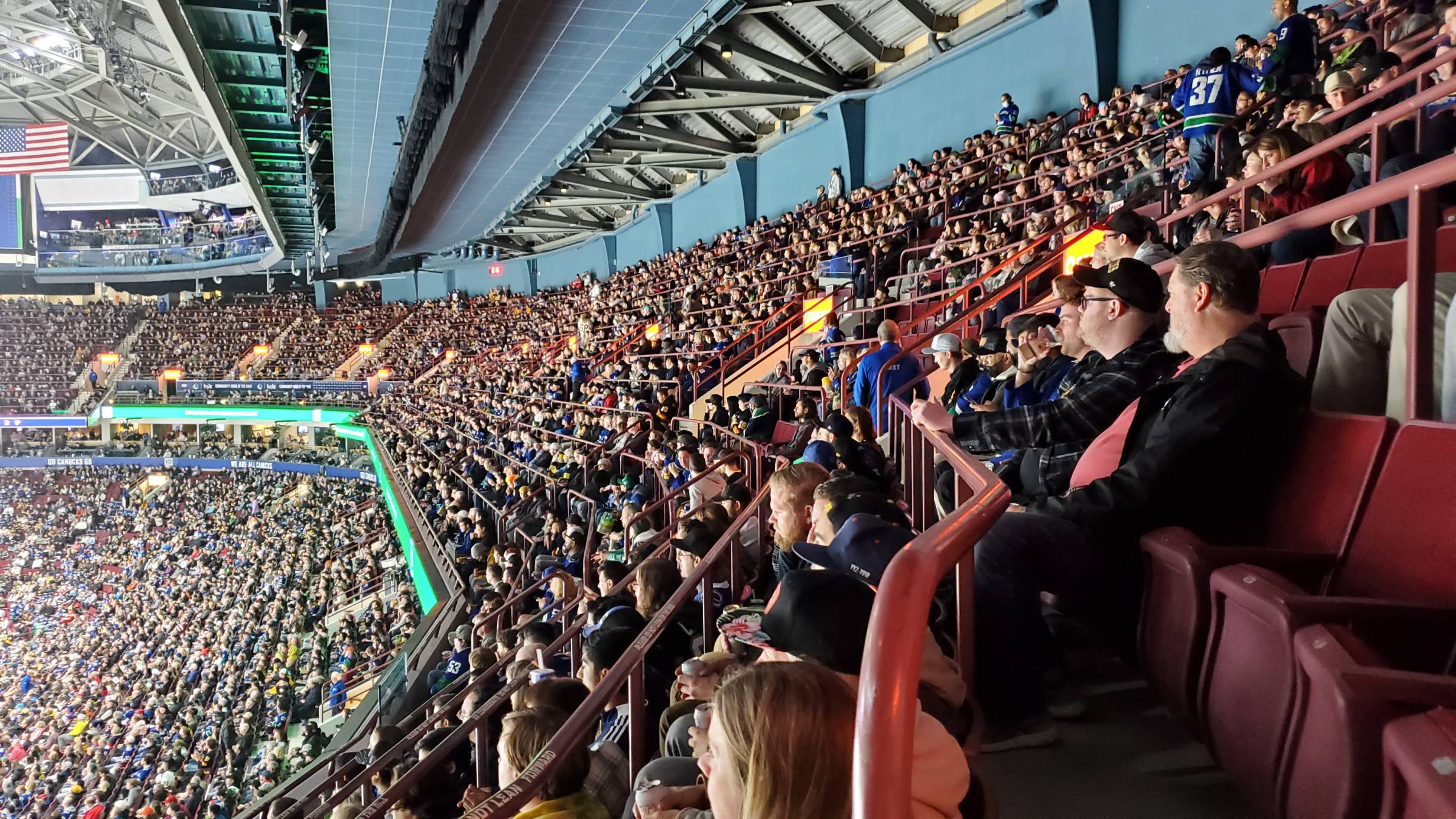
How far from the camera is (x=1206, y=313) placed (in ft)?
7.77

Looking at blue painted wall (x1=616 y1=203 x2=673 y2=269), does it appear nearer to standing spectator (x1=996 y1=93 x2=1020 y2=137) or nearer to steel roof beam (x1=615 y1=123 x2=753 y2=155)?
steel roof beam (x1=615 y1=123 x2=753 y2=155)

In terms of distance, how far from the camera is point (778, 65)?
54.1ft

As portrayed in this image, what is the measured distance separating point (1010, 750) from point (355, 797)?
498cm

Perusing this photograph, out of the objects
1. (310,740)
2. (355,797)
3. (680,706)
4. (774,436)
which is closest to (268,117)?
(310,740)

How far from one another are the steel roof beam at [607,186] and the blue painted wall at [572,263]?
21.6 feet

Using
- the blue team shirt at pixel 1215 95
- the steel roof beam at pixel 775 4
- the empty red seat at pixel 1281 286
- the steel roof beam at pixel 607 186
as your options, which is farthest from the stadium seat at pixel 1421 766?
the steel roof beam at pixel 607 186

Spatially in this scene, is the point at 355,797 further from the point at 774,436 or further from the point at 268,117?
the point at 268,117

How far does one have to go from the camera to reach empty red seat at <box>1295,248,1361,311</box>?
10.6 ft

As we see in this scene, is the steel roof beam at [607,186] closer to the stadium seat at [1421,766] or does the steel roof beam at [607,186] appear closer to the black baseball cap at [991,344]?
the black baseball cap at [991,344]

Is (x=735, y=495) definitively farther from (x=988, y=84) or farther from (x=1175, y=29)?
(x=988, y=84)

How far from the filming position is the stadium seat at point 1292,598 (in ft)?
5.29

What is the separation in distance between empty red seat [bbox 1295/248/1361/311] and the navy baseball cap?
1.97 meters

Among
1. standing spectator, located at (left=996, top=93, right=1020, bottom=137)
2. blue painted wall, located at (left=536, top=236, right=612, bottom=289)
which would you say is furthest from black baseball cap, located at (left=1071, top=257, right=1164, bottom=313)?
blue painted wall, located at (left=536, top=236, right=612, bottom=289)

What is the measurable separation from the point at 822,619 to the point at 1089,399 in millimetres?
1451
